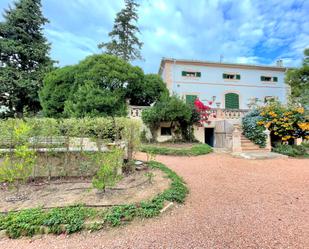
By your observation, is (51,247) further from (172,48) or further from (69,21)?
(172,48)

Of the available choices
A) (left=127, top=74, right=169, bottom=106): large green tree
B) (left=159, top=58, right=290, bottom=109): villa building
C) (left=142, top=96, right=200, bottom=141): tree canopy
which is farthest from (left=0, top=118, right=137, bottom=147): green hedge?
(left=159, top=58, right=290, bottom=109): villa building

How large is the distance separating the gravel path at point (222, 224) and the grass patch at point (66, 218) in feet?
0.36

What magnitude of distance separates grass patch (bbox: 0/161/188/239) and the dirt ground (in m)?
0.23

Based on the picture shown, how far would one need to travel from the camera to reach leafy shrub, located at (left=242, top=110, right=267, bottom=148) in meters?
8.33

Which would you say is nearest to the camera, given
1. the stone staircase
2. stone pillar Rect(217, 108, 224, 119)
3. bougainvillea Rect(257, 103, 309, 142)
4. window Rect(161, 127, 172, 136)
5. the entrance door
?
bougainvillea Rect(257, 103, 309, 142)

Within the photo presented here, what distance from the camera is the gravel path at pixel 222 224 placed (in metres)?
2.05

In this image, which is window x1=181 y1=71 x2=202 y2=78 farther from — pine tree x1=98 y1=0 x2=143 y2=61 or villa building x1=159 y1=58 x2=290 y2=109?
pine tree x1=98 y1=0 x2=143 y2=61

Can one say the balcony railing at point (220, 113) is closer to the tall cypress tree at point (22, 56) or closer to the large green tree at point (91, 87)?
the large green tree at point (91, 87)

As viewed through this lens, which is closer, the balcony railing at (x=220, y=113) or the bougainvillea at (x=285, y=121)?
the bougainvillea at (x=285, y=121)

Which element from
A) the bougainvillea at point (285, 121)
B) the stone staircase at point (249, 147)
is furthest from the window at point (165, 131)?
the bougainvillea at point (285, 121)

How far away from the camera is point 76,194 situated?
317cm

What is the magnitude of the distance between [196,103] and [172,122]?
1836 millimetres

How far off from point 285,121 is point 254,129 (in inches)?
55.7

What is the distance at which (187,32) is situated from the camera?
14.6 m
